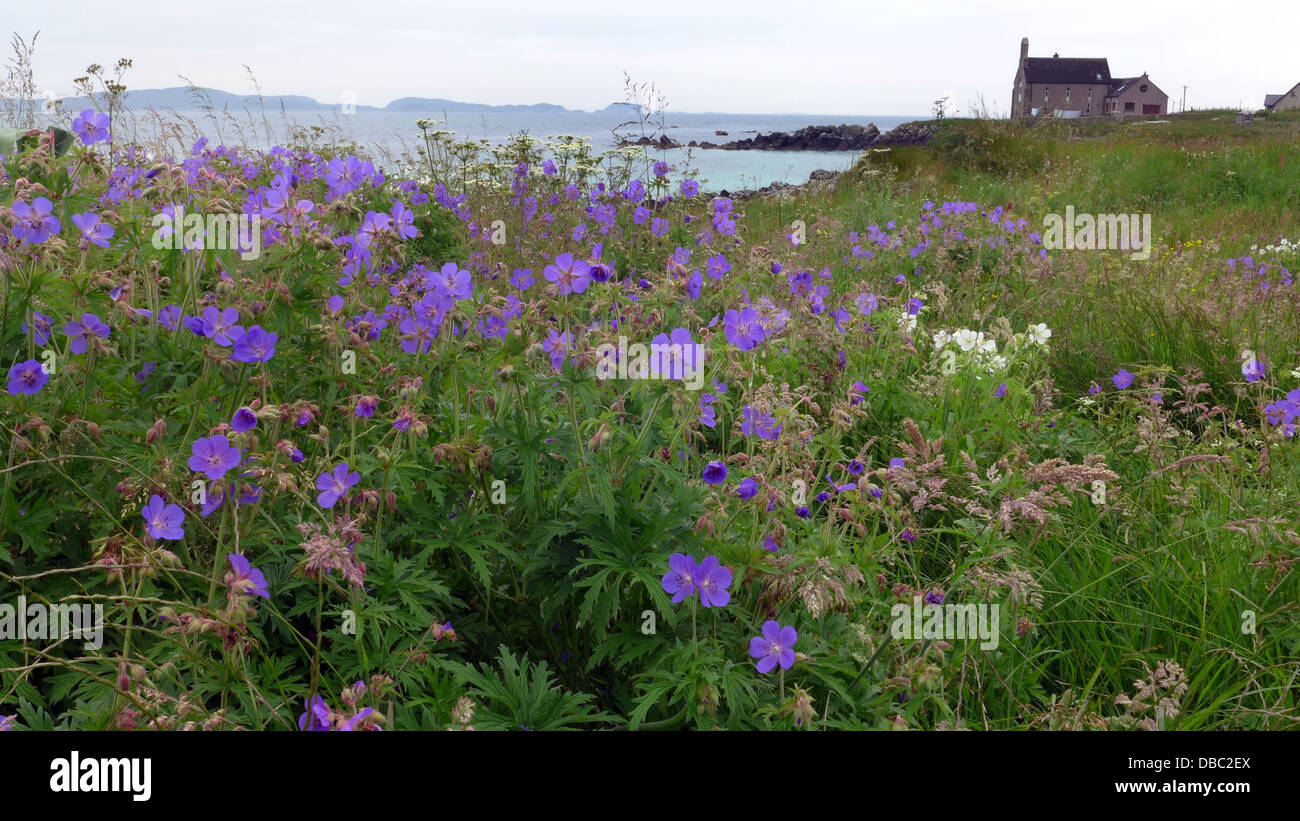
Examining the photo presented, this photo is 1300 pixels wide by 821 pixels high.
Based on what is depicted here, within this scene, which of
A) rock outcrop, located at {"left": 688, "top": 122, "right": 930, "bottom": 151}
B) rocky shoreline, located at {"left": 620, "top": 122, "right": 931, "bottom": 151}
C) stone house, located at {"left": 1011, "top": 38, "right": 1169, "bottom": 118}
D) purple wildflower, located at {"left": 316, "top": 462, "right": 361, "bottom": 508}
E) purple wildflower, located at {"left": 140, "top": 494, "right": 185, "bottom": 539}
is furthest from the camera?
stone house, located at {"left": 1011, "top": 38, "right": 1169, "bottom": 118}

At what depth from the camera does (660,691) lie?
1.58m

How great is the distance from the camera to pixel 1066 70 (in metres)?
64.8

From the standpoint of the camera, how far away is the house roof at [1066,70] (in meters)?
64.1

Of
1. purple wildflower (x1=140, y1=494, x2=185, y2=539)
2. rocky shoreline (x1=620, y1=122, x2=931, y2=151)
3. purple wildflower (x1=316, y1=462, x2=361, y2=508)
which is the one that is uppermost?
rocky shoreline (x1=620, y1=122, x2=931, y2=151)

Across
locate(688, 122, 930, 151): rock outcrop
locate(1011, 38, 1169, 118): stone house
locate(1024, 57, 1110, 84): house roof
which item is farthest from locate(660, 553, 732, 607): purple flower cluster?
locate(1024, 57, 1110, 84): house roof

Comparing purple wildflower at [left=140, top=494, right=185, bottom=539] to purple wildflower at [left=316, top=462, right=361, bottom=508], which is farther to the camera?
purple wildflower at [left=316, top=462, right=361, bottom=508]

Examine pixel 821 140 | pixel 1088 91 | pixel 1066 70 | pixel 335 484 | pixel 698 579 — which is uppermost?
pixel 1066 70

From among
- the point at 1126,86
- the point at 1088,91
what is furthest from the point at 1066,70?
the point at 1126,86

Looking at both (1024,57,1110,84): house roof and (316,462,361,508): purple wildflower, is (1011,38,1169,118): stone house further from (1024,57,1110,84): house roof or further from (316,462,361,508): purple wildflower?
(316,462,361,508): purple wildflower

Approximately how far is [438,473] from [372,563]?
250 millimetres

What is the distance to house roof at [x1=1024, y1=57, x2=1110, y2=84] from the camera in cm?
6412

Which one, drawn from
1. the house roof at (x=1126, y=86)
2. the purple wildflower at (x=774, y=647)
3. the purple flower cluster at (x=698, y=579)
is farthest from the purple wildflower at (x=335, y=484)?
the house roof at (x=1126, y=86)

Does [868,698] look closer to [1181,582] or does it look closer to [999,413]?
[1181,582]

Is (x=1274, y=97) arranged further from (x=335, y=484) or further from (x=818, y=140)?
(x=335, y=484)
